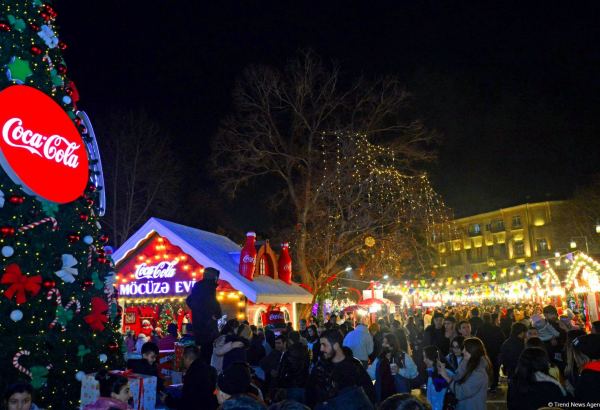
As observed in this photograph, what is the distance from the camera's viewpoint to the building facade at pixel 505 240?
72.0 m

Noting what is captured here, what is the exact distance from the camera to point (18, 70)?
6055 millimetres

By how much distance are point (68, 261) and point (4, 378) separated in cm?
142

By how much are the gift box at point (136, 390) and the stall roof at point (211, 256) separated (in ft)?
32.0

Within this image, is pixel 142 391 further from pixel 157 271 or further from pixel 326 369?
pixel 157 271

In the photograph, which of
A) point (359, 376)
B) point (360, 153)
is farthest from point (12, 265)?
point (360, 153)

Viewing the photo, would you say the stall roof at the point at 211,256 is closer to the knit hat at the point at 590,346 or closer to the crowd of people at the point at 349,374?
the crowd of people at the point at 349,374

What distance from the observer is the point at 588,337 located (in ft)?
18.0

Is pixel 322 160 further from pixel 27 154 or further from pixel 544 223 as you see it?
pixel 544 223

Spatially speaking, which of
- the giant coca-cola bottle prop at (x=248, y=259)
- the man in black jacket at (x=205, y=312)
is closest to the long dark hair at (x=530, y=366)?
the man in black jacket at (x=205, y=312)

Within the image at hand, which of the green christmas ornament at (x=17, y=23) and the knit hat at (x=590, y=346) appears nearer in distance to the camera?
the knit hat at (x=590, y=346)

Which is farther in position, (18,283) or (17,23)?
(17,23)

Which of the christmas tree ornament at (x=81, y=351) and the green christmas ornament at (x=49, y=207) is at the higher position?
the green christmas ornament at (x=49, y=207)

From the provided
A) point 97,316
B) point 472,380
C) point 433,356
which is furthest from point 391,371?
point 97,316

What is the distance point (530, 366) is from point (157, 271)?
13939 mm
